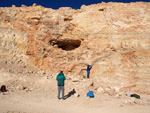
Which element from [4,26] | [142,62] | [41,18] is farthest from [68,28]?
[142,62]

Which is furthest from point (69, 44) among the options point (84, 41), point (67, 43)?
point (84, 41)

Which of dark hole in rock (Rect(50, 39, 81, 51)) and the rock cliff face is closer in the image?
the rock cliff face

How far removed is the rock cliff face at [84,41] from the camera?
870 cm

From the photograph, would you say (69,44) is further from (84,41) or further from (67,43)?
(84,41)

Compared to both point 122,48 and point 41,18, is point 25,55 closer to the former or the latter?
point 41,18

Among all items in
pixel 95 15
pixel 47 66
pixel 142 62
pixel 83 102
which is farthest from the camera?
pixel 95 15

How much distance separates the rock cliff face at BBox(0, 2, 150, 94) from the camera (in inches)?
342

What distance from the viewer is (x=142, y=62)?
337 inches

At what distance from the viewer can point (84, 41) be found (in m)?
11.0

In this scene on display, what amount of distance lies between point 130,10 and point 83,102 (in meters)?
8.94

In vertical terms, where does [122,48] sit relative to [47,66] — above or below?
above

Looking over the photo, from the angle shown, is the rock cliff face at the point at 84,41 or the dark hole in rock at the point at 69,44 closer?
the rock cliff face at the point at 84,41

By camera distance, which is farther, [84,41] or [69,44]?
[69,44]

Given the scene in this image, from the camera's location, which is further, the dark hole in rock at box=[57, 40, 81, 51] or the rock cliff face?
the dark hole in rock at box=[57, 40, 81, 51]
